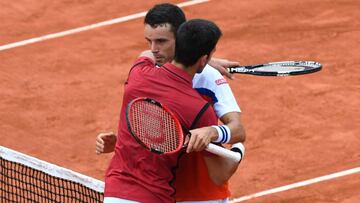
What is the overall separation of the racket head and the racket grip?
0.21 metres

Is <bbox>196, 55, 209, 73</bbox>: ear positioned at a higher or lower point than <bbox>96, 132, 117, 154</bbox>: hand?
higher

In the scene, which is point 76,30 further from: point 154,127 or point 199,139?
point 199,139

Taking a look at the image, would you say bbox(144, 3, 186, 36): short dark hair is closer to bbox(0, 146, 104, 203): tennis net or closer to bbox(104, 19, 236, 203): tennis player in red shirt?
bbox(104, 19, 236, 203): tennis player in red shirt

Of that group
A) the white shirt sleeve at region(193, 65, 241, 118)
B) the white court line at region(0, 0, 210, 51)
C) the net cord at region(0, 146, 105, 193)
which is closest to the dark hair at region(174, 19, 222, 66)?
the white shirt sleeve at region(193, 65, 241, 118)

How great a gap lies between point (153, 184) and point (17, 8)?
12.0 m

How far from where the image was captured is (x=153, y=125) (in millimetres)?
7164

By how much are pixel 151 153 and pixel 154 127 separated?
0.20 meters

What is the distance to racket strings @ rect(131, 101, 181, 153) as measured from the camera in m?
7.07

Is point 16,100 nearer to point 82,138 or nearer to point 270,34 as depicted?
point 82,138

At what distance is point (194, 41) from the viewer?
7.02 metres

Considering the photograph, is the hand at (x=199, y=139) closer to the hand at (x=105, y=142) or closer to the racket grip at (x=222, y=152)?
the racket grip at (x=222, y=152)

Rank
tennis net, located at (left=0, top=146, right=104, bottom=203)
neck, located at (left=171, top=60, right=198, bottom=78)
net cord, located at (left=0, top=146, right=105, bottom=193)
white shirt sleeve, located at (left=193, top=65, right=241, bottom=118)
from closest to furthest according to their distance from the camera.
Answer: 1. neck, located at (left=171, top=60, right=198, bottom=78)
2. white shirt sleeve, located at (left=193, top=65, right=241, bottom=118)
3. net cord, located at (left=0, top=146, right=105, bottom=193)
4. tennis net, located at (left=0, top=146, right=104, bottom=203)

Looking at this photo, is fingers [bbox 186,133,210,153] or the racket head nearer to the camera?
fingers [bbox 186,133,210,153]

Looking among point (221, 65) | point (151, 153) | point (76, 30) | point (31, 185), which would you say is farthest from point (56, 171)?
point (76, 30)
